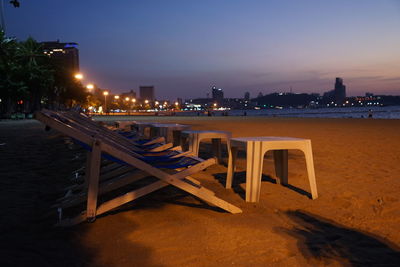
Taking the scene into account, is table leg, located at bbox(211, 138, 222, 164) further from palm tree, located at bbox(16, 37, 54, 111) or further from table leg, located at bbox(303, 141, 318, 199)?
palm tree, located at bbox(16, 37, 54, 111)

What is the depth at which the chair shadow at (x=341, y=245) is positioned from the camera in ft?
8.11

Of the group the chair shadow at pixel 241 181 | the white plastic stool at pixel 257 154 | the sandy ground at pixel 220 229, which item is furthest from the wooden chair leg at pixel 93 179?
the chair shadow at pixel 241 181

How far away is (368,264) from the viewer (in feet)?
7.84

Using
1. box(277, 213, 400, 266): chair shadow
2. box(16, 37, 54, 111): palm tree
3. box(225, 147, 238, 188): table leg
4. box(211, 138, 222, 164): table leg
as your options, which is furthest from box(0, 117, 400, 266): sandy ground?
box(16, 37, 54, 111): palm tree

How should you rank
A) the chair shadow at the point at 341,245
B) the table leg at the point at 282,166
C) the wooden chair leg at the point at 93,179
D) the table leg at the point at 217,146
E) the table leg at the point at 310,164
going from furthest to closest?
the table leg at the point at 217,146 → the table leg at the point at 282,166 → the table leg at the point at 310,164 → the wooden chair leg at the point at 93,179 → the chair shadow at the point at 341,245

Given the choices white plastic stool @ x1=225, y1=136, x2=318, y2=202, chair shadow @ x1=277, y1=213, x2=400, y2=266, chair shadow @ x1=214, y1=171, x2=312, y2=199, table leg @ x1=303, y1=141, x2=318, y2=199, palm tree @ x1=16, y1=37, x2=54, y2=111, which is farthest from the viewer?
palm tree @ x1=16, y1=37, x2=54, y2=111

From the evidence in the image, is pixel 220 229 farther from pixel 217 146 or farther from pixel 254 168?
pixel 217 146

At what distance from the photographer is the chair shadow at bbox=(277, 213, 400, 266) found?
247 centimetres

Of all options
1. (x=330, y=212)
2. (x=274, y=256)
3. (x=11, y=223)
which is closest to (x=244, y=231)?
(x=274, y=256)

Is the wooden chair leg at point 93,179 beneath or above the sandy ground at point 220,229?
above

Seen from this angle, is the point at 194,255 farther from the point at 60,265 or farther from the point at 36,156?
the point at 36,156

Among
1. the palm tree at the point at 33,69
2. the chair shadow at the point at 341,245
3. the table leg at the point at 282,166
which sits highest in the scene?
the palm tree at the point at 33,69

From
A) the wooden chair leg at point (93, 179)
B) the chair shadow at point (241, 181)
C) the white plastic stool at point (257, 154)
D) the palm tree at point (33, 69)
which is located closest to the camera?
the wooden chair leg at point (93, 179)

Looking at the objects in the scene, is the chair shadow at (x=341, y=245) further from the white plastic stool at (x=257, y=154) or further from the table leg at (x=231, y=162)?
the table leg at (x=231, y=162)
